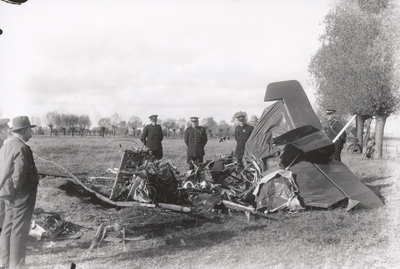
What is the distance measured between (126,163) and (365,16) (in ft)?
50.9

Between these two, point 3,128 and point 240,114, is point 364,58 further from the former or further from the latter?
point 3,128

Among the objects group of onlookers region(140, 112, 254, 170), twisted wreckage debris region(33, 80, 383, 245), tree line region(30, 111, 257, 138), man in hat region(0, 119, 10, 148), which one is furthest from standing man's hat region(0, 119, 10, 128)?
tree line region(30, 111, 257, 138)

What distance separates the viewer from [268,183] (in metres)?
6.87

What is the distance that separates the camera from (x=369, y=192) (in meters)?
6.91

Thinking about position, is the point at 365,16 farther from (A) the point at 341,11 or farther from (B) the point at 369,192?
(B) the point at 369,192

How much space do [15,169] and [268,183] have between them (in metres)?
4.59

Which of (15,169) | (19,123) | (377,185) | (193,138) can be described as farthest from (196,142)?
(15,169)

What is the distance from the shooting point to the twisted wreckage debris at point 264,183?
20.6ft

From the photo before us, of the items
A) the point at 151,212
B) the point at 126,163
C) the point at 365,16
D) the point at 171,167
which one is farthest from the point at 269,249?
the point at 365,16

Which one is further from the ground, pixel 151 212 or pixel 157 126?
pixel 157 126

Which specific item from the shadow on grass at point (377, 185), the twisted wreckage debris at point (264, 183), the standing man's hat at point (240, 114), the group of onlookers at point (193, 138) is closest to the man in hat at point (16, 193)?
the twisted wreckage debris at point (264, 183)

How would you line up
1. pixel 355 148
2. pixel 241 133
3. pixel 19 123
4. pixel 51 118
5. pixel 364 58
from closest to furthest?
pixel 19 123 → pixel 241 133 → pixel 364 58 → pixel 355 148 → pixel 51 118

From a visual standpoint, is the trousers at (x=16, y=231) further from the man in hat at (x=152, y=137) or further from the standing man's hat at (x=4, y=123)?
the man in hat at (x=152, y=137)

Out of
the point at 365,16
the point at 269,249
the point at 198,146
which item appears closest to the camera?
the point at 269,249
